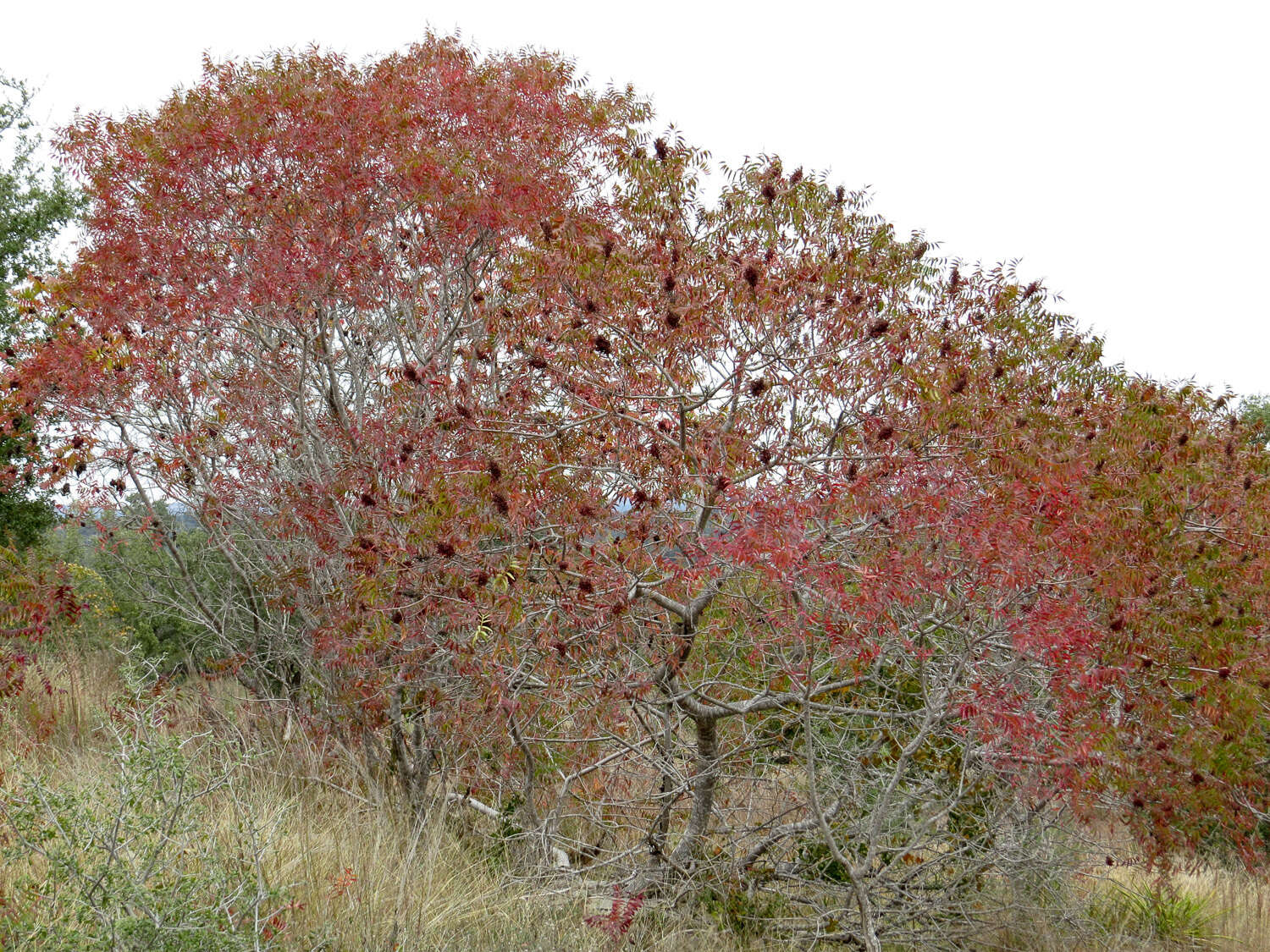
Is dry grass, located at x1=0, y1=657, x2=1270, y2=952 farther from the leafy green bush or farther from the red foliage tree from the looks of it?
the red foliage tree

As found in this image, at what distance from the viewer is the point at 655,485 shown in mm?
5082

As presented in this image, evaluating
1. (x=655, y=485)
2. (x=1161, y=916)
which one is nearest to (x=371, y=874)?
(x=655, y=485)

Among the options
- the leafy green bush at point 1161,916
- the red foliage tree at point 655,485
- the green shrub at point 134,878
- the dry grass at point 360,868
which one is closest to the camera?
the green shrub at point 134,878

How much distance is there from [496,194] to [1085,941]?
21.3ft

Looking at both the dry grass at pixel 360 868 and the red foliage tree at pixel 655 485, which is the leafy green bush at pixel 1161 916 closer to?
the red foliage tree at pixel 655 485

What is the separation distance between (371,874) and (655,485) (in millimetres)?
2470

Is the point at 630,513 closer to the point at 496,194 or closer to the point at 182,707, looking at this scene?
the point at 496,194

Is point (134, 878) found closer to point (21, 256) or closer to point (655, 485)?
point (655, 485)

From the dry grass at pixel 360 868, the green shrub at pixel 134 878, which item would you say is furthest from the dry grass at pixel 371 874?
the green shrub at pixel 134 878

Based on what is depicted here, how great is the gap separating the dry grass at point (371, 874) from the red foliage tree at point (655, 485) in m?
0.42

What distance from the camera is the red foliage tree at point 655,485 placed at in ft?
15.8

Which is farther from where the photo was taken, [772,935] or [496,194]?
[496,194]

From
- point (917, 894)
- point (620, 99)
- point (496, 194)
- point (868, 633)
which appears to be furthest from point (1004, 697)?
point (620, 99)

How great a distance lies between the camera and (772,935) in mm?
5539
